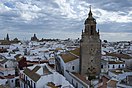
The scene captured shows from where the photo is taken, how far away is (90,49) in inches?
1428

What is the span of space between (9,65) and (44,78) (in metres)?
15.8

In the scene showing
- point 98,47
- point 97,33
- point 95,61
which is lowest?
point 95,61

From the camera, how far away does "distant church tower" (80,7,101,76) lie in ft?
119

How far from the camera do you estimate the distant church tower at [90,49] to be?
36.2 meters

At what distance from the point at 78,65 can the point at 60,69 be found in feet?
11.0

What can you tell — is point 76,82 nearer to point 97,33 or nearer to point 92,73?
point 92,73

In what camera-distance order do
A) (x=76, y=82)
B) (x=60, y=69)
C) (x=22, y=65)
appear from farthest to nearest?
(x=22, y=65)
(x=60, y=69)
(x=76, y=82)

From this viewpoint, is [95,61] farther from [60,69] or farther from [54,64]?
[54,64]

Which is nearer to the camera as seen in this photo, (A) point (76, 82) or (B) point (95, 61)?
(A) point (76, 82)

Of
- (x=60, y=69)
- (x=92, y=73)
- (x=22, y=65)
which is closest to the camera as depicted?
(x=92, y=73)

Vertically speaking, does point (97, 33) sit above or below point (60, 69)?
above

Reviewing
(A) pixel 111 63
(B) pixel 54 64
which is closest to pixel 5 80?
(B) pixel 54 64

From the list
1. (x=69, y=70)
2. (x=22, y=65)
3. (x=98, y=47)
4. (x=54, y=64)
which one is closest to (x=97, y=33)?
(x=98, y=47)

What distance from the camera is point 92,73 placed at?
3634cm
